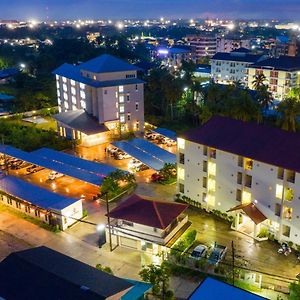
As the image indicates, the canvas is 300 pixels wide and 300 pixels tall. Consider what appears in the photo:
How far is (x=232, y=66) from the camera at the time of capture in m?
124

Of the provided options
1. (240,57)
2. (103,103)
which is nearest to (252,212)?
(103,103)

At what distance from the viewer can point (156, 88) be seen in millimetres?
91875

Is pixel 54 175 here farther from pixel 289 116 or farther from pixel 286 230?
pixel 289 116

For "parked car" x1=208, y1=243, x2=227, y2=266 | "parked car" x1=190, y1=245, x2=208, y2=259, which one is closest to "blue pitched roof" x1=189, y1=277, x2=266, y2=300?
→ "parked car" x1=208, y1=243, x2=227, y2=266

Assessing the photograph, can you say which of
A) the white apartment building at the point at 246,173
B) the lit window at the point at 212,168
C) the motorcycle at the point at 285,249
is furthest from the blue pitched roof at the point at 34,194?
the motorcycle at the point at 285,249

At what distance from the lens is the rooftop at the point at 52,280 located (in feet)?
86.6

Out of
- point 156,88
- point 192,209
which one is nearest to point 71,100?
point 156,88

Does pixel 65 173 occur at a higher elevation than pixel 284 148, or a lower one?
lower

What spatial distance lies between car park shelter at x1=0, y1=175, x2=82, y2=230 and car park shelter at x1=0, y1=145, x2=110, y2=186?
17.4 feet

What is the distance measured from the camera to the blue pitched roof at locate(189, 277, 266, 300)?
26.1 m

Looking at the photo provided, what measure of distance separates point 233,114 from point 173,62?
115 m

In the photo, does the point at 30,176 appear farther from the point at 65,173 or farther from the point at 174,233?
the point at 174,233

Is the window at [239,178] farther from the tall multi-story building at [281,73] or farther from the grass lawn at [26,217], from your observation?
the tall multi-story building at [281,73]

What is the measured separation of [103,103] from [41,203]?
3041cm
